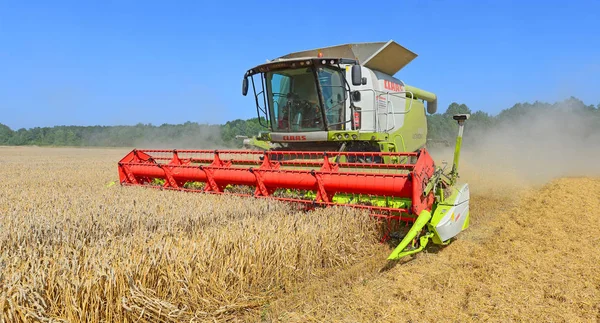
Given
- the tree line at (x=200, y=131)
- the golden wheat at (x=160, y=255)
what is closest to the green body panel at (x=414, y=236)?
the golden wheat at (x=160, y=255)

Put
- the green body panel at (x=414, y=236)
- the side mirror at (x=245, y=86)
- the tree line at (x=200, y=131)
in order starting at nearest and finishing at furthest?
1. the green body panel at (x=414, y=236)
2. the side mirror at (x=245, y=86)
3. the tree line at (x=200, y=131)

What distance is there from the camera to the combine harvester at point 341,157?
341 centimetres

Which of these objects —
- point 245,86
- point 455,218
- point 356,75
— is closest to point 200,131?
point 245,86

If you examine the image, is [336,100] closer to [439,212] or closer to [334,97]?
[334,97]

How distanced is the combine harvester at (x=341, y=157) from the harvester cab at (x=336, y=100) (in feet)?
0.05

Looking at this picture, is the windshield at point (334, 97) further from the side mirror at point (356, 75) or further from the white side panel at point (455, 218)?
the white side panel at point (455, 218)

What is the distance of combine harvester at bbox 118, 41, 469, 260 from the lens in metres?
3.41

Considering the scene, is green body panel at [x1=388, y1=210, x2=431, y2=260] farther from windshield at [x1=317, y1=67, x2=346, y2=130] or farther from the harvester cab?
windshield at [x1=317, y1=67, x2=346, y2=130]

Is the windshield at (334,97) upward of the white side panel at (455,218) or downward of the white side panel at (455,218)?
upward

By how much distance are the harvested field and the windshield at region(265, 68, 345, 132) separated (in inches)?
82.0

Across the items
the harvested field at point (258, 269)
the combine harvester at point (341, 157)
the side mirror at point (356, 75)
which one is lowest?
the harvested field at point (258, 269)

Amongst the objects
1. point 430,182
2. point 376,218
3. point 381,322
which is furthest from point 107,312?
point 430,182

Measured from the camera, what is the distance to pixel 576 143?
11.9 metres

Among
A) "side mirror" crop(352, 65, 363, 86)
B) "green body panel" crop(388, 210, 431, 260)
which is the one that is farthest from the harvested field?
"side mirror" crop(352, 65, 363, 86)
